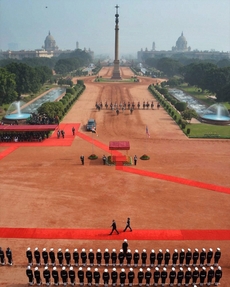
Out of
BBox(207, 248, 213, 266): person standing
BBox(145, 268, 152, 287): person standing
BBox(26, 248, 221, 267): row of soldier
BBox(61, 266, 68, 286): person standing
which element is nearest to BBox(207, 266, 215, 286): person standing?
BBox(26, 248, 221, 267): row of soldier

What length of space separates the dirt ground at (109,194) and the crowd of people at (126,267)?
0.82 metres

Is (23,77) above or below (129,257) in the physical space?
above

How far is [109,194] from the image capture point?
24188 mm

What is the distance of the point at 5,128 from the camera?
126 feet

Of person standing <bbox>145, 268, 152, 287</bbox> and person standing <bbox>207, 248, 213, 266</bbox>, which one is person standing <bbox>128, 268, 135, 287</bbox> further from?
person standing <bbox>207, 248, 213, 266</bbox>

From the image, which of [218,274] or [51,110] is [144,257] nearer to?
[218,274]

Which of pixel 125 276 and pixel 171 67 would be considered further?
pixel 171 67

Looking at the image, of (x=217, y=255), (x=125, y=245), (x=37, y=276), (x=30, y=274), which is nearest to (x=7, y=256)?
(x=30, y=274)

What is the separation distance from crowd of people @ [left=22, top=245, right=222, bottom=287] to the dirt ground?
82 centimetres

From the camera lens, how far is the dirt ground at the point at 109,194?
18.2 m

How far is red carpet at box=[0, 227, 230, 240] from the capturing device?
18.6 metres

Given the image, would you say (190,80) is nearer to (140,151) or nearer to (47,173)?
(140,151)

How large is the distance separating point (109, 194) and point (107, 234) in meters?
5.49

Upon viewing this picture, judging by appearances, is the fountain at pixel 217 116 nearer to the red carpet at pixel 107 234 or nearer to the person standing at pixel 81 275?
the red carpet at pixel 107 234
